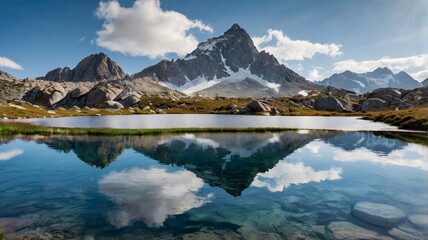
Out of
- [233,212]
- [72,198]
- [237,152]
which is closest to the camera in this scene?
[233,212]

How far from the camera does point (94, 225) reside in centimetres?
1891

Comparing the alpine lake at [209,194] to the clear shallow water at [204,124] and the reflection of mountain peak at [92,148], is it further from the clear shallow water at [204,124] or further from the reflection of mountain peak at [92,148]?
the clear shallow water at [204,124]

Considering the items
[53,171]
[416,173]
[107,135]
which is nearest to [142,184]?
[53,171]

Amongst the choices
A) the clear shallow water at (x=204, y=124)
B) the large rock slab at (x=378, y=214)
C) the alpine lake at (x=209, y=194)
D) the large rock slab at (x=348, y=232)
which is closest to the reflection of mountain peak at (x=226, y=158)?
the alpine lake at (x=209, y=194)

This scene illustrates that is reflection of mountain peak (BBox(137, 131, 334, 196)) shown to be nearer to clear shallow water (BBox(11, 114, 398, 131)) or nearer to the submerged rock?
the submerged rock

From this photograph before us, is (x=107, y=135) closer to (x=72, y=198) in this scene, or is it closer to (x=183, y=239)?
(x=72, y=198)

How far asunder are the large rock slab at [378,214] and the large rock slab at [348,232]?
6.14 feet

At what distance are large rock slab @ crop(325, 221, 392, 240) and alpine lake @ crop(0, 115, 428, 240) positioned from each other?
0.06 m

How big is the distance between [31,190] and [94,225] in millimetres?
12061

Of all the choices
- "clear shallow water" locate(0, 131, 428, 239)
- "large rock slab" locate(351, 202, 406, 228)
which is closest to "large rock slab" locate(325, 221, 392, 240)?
"clear shallow water" locate(0, 131, 428, 239)

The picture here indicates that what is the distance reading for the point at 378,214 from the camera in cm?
2119

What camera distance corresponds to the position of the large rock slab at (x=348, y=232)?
17.6 m

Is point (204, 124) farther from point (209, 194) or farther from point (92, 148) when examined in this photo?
point (209, 194)

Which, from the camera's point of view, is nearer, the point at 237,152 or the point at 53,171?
the point at 53,171
